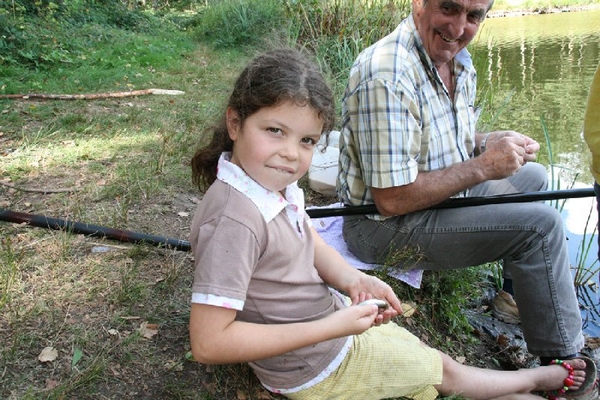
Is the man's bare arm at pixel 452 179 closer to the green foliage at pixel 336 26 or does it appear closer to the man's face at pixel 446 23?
the man's face at pixel 446 23

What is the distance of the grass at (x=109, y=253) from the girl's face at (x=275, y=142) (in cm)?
54

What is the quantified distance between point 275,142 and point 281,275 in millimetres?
365

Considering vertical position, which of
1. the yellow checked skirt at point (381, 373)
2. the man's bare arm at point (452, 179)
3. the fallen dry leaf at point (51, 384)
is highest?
the man's bare arm at point (452, 179)

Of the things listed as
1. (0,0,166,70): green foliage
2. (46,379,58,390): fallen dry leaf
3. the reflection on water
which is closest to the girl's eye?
(46,379,58,390): fallen dry leaf

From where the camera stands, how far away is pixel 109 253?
7.40 ft

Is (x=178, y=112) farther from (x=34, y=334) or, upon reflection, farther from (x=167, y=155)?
(x=34, y=334)

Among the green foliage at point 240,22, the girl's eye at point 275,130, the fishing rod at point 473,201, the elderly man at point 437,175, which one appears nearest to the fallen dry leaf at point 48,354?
the girl's eye at point 275,130

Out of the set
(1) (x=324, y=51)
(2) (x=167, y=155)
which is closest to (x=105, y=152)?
(2) (x=167, y=155)

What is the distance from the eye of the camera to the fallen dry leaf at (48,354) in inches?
66.3

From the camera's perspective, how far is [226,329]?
52.2 inches

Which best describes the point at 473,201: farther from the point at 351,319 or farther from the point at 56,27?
the point at 56,27

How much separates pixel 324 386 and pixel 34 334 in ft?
3.11

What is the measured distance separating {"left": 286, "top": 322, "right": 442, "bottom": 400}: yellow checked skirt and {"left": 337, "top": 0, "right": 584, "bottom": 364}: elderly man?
586 mm

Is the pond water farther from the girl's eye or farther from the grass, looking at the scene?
the girl's eye
